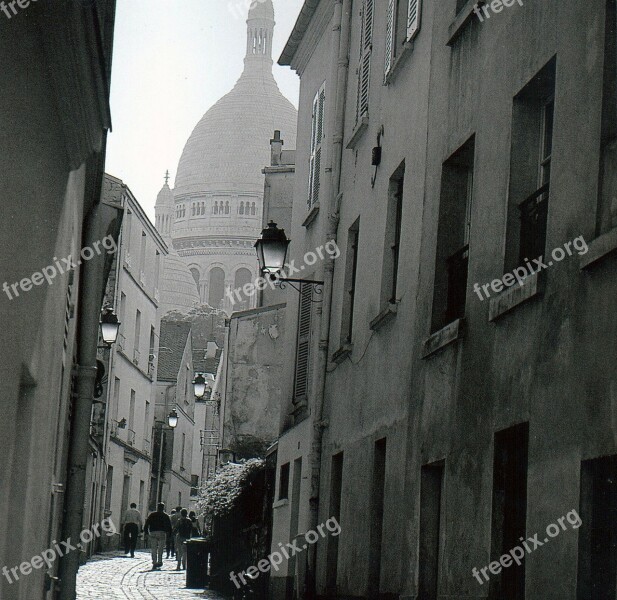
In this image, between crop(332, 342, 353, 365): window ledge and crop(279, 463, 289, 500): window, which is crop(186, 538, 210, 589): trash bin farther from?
crop(332, 342, 353, 365): window ledge

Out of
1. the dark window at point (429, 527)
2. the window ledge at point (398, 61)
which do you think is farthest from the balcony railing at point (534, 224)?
the window ledge at point (398, 61)

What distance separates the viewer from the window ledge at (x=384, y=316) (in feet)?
44.3

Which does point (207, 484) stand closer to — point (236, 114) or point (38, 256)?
point (38, 256)

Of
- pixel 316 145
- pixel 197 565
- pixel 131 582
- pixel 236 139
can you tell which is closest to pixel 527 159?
pixel 316 145

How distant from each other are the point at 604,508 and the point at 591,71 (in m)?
2.58

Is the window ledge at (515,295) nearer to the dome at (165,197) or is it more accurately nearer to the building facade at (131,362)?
the building facade at (131,362)

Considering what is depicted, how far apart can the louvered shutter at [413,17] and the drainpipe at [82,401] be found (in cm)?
367

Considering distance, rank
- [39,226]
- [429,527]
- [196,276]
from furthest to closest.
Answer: [196,276] < [429,527] < [39,226]

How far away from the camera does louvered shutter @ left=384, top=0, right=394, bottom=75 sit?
600 inches

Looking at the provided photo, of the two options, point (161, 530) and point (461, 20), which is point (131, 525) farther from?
point (461, 20)

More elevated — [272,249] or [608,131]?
[272,249]

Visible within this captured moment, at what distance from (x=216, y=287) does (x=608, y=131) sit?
5589 inches

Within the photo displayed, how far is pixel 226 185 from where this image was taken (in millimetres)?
151750

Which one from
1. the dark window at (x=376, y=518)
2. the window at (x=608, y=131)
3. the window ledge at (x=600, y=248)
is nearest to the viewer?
the window ledge at (x=600, y=248)
